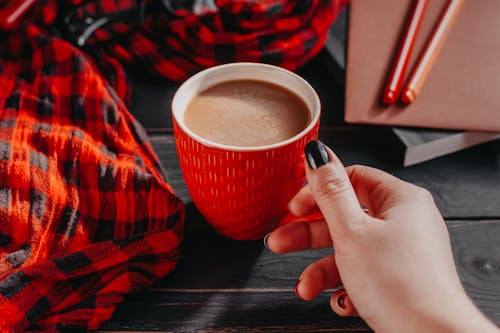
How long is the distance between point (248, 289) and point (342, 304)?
0.09 meters

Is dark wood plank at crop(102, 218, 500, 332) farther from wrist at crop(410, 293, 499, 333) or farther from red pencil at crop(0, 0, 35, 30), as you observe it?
red pencil at crop(0, 0, 35, 30)

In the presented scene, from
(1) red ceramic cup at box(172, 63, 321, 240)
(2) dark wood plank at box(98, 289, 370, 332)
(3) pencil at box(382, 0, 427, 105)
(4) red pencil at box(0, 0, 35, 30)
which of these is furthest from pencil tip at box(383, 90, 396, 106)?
(4) red pencil at box(0, 0, 35, 30)

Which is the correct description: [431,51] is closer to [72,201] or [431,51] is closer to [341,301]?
[341,301]

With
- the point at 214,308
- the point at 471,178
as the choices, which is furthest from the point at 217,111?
the point at 471,178

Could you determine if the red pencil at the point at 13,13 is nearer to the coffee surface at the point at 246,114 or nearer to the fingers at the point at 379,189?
the coffee surface at the point at 246,114

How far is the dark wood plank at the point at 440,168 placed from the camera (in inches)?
23.8

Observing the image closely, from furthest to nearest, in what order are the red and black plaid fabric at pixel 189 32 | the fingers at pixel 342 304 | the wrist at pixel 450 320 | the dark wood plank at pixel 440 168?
the red and black plaid fabric at pixel 189 32, the dark wood plank at pixel 440 168, the fingers at pixel 342 304, the wrist at pixel 450 320

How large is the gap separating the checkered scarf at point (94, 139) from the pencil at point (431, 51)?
0.14m

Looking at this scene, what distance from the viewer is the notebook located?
2.09ft

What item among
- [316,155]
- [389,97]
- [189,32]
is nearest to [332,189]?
[316,155]

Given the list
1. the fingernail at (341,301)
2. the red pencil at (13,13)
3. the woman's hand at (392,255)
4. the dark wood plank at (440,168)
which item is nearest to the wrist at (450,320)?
the woman's hand at (392,255)

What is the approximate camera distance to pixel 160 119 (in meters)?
0.71

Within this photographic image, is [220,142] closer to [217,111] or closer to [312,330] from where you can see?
[217,111]

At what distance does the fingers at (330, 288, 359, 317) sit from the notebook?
230 millimetres
